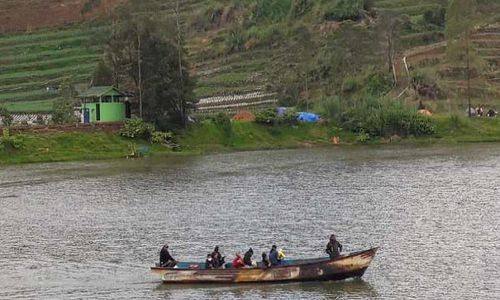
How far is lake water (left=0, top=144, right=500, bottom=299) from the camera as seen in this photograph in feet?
148

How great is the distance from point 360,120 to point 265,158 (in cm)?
1673

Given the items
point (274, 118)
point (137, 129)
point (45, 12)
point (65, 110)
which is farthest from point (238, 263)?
point (45, 12)

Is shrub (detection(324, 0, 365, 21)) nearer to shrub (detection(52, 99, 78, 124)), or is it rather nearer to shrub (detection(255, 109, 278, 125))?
shrub (detection(255, 109, 278, 125))

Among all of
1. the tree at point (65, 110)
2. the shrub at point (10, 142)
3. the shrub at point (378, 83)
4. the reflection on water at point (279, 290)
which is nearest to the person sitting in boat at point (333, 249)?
the reflection on water at point (279, 290)

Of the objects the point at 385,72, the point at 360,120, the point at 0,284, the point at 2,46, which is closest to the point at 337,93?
the point at 385,72

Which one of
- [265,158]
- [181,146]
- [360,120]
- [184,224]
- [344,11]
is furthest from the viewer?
[344,11]

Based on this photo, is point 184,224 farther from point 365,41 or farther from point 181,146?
point 365,41

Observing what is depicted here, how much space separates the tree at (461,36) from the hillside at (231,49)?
3684mm

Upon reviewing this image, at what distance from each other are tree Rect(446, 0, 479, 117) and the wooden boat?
220 ft

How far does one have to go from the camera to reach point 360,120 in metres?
104

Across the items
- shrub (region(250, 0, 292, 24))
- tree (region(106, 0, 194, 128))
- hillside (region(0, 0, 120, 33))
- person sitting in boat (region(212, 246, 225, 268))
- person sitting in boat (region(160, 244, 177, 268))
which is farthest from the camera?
hillside (region(0, 0, 120, 33))

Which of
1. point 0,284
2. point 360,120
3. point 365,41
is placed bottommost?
point 0,284

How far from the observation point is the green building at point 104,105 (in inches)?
3991

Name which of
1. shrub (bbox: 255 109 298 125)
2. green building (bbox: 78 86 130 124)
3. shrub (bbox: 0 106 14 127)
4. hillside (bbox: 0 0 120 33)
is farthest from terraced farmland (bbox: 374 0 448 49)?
shrub (bbox: 0 106 14 127)
